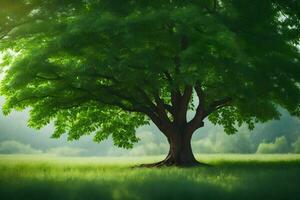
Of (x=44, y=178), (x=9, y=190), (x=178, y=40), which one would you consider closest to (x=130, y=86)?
(x=178, y=40)

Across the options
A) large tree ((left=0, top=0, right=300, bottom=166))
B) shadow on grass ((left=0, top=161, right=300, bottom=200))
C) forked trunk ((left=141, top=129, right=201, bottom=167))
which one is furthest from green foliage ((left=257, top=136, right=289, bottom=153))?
shadow on grass ((left=0, top=161, right=300, bottom=200))

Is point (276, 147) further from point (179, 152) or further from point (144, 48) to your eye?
point (144, 48)

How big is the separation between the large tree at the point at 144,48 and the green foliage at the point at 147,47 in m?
0.05

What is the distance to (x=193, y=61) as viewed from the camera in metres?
21.4

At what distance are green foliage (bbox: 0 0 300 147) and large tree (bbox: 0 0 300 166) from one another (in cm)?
5

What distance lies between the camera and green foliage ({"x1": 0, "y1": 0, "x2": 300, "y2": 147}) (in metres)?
21.1

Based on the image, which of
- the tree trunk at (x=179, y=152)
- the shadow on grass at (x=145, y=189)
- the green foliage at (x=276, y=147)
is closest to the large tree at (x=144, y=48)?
the tree trunk at (x=179, y=152)

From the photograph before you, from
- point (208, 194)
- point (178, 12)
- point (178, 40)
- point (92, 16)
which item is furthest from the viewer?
point (178, 40)

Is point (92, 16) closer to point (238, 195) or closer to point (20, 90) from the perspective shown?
point (20, 90)

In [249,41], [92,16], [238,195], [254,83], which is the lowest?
[238,195]

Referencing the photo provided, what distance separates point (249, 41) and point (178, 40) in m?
3.76

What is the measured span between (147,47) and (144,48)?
78cm

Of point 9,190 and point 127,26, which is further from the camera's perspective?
point 127,26

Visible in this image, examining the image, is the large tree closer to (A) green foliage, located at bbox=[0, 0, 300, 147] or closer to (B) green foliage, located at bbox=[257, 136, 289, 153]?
(A) green foliage, located at bbox=[0, 0, 300, 147]
